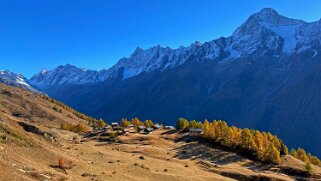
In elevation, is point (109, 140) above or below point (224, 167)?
above

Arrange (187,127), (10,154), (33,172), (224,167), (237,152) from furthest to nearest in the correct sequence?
(187,127)
(237,152)
(224,167)
(10,154)
(33,172)

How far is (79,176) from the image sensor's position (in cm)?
5238

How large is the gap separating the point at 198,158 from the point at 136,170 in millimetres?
51785

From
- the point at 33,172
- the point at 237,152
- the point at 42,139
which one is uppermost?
the point at 237,152

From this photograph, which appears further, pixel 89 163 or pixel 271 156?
pixel 271 156

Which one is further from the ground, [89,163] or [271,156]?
[271,156]

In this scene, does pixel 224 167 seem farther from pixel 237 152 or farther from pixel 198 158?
pixel 237 152

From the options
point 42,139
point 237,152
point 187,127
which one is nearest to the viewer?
point 42,139

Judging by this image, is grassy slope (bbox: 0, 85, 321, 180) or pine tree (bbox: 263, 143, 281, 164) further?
pine tree (bbox: 263, 143, 281, 164)

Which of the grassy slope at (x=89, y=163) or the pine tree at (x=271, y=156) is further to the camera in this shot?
the pine tree at (x=271, y=156)

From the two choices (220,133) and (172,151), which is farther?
(220,133)

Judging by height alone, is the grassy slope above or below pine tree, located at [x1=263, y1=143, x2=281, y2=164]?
below


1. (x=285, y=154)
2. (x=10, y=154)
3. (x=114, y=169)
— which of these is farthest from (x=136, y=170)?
(x=285, y=154)

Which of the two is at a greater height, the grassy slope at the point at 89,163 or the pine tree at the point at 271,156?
the pine tree at the point at 271,156
